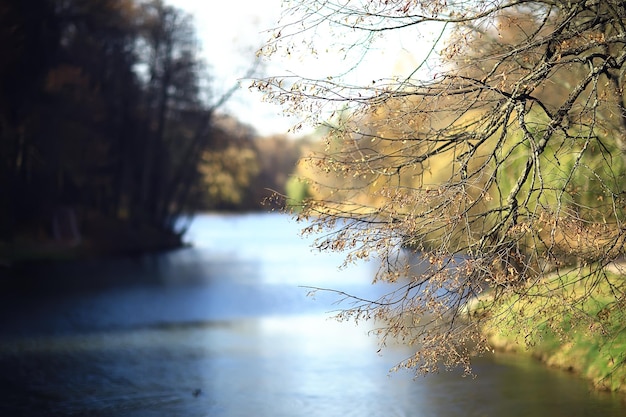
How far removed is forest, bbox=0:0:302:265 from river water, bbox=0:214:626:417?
5.44m

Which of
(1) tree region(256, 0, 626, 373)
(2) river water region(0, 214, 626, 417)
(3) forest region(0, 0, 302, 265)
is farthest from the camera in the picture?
(3) forest region(0, 0, 302, 265)

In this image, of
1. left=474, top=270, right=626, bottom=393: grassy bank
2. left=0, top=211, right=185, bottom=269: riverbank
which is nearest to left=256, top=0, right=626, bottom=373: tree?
left=474, top=270, right=626, bottom=393: grassy bank

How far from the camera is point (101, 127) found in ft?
103

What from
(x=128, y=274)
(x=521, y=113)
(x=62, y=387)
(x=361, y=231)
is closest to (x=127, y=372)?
(x=62, y=387)

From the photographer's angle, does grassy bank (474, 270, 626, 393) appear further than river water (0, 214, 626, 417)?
No

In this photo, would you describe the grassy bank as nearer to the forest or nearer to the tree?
the tree

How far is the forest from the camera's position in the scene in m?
26.1

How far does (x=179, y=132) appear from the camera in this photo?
37969 mm

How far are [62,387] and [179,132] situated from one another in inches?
1088

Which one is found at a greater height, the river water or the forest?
the forest

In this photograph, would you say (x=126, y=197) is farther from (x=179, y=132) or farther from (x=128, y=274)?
(x=128, y=274)

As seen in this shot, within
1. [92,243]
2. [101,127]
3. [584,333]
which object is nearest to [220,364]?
[584,333]

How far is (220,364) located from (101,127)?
807 inches

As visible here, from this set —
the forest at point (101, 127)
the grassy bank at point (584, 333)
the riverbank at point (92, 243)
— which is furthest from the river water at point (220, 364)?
the forest at point (101, 127)
